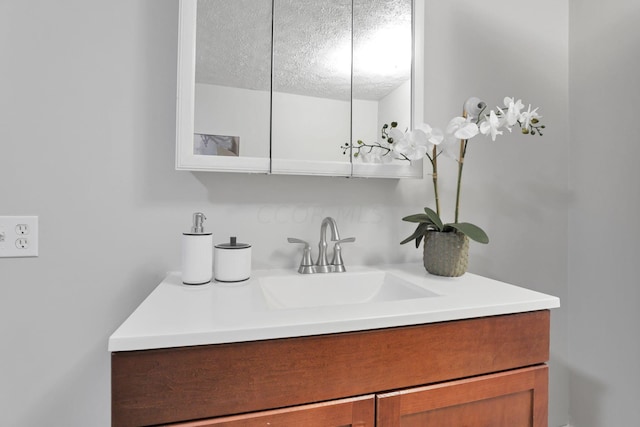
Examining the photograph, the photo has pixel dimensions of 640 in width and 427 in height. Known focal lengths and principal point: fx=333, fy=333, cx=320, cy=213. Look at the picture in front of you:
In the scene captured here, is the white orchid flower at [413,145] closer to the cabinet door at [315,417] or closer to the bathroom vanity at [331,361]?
the bathroom vanity at [331,361]

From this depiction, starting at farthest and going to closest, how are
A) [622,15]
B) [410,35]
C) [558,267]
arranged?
[558,267], [622,15], [410,35]

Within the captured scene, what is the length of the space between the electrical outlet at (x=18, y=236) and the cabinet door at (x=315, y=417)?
77 centimetres

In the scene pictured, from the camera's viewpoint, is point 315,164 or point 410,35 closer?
point 315,164

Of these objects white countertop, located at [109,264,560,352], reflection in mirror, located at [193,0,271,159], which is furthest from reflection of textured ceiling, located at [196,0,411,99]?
white countertop, located at [109,264,560,352]

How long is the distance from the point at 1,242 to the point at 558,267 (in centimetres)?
210

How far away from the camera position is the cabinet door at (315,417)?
2.00ft

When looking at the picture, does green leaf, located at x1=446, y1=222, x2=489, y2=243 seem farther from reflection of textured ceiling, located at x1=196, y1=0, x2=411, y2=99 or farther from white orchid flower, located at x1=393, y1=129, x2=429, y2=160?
reflection of textured ceiling, located at x1=196, y1=0, x2=411, y2=99

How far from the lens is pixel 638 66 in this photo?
4.15 feet

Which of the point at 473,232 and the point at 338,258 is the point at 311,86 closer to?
the point at 338,258

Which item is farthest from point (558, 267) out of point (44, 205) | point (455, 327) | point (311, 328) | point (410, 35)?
point (44, 205)

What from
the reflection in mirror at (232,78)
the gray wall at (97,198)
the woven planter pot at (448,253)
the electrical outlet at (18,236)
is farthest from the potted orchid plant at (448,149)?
the electrical outlet at (18,236)

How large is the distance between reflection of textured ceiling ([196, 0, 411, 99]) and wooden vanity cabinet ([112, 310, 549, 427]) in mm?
803

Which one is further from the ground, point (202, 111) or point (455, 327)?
point (202, 111)

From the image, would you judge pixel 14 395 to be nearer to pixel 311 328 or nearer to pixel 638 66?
pixel 311 328
